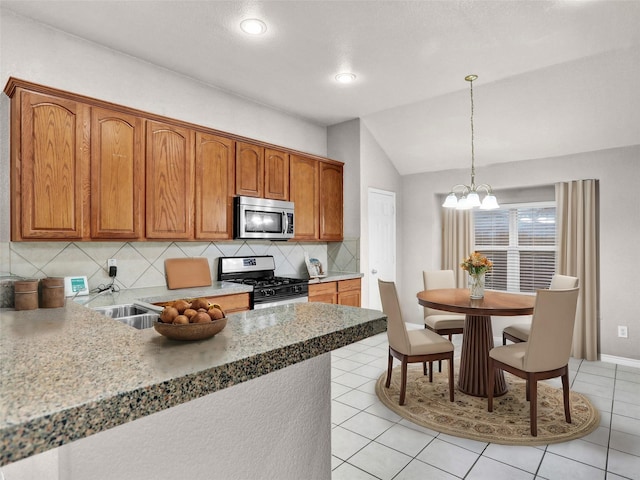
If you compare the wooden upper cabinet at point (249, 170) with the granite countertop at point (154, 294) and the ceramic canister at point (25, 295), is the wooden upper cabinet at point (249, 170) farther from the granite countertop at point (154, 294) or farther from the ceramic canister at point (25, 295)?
the ceramic canister at point (25, 295)

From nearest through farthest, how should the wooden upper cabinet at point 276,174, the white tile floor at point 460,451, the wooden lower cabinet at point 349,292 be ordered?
the white tile floor at point 460,451 → the wooden upper cabinet at point 276,174 → the wooden lower cabinet at point 349,292

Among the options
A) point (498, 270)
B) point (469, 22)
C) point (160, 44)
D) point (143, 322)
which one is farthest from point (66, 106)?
point (498, 270)

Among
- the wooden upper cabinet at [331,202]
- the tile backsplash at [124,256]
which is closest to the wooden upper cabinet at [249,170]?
the tile backsplash at [124,256]

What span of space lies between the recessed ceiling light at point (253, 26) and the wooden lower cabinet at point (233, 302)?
214 centimetres

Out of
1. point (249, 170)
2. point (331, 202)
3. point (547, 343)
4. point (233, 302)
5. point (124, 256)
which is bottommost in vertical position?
point (547, 343)

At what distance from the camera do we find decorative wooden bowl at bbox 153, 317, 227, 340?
99cm

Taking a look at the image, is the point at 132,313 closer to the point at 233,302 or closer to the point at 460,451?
the point at 233,302

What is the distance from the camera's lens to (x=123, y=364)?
2.81ft

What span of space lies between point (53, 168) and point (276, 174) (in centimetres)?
Answer: 211

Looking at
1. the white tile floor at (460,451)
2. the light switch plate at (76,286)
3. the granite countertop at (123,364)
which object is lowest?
the white tile floor at (460,451)

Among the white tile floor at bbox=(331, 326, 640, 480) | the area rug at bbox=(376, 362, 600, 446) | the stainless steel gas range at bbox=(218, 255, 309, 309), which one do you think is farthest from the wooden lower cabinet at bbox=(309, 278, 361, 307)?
the white tile floor at bbox=(331, 326, 640, 480)

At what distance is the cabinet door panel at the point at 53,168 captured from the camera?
2.49 m

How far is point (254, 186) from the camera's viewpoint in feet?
13.0

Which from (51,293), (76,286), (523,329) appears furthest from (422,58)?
(76,286)
